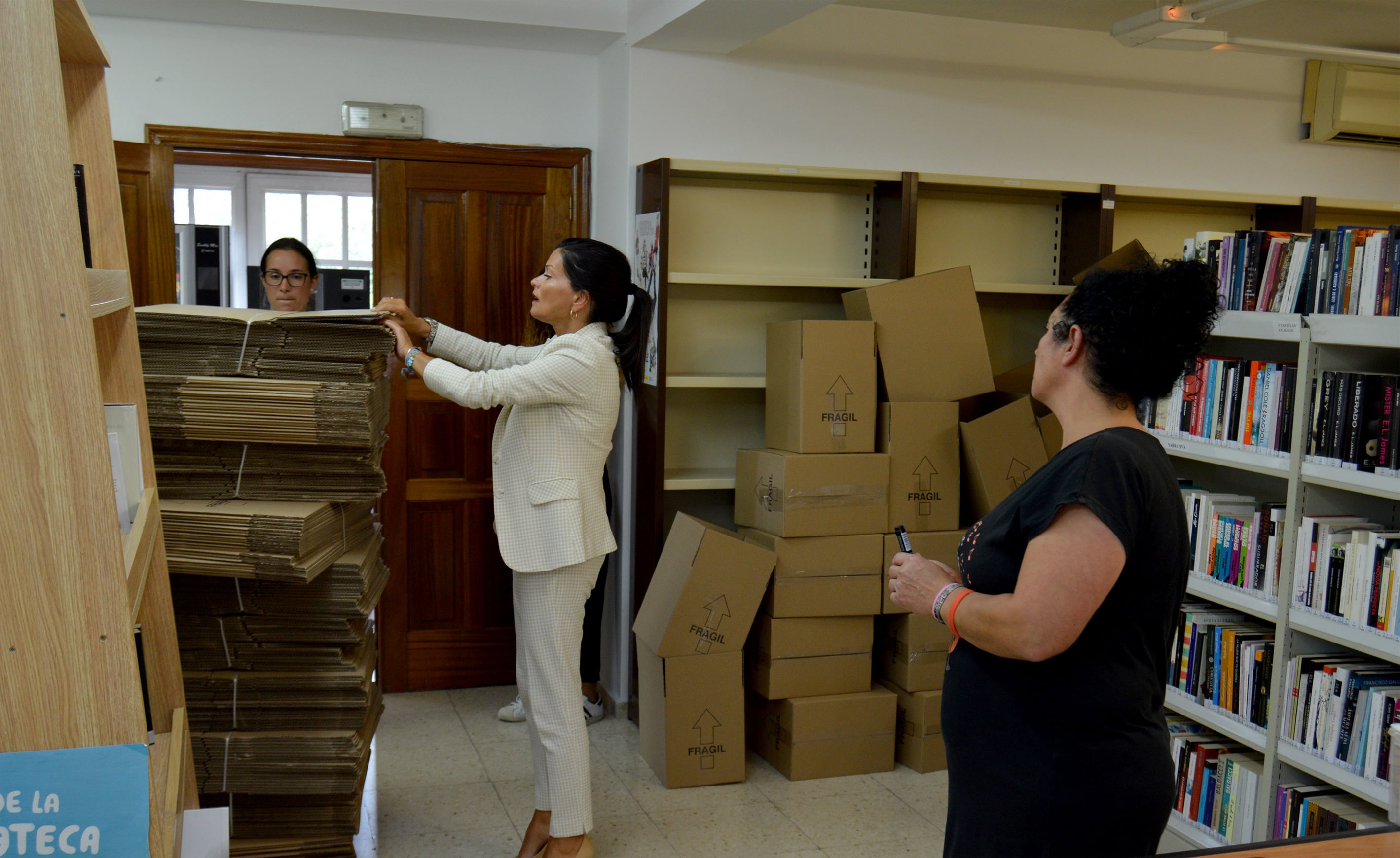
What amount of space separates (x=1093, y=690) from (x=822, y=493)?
6.54ft

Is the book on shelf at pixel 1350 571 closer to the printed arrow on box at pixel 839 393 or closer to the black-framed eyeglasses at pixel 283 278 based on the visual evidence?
the printed arrow on box at pixel 839 393

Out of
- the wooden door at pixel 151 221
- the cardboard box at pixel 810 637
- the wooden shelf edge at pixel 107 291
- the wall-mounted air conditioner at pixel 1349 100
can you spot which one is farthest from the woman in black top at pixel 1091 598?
the wall-mounted air conditioner at pixel 1349 100

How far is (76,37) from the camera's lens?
138cm

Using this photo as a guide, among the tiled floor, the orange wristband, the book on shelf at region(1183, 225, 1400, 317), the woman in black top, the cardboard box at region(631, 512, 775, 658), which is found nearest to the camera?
the woman in black top

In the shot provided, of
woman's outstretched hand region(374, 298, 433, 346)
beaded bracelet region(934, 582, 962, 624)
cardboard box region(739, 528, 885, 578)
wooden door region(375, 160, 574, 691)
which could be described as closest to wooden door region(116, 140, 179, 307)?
wooden door region(375, 160, 574, 691)

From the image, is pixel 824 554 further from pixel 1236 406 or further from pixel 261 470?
pixel 261 470

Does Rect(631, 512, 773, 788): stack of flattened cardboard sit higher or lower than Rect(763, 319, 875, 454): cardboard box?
lower

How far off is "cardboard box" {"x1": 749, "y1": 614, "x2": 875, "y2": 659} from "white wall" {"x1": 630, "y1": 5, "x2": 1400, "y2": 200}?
1.64 metres

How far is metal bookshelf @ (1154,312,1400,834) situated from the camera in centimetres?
237

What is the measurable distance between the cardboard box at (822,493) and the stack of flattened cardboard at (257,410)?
1483 mm

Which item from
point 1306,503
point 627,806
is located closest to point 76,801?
point 627,806

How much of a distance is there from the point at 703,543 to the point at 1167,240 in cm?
250

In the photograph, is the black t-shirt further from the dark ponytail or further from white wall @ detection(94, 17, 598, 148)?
white wall @ detection(94, 17, 598, 148)

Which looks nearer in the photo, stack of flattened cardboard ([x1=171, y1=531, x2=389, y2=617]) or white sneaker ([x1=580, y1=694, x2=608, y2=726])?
stack of flattened cardboard ([x1=171, y1=531, x2=389, y2=617])
